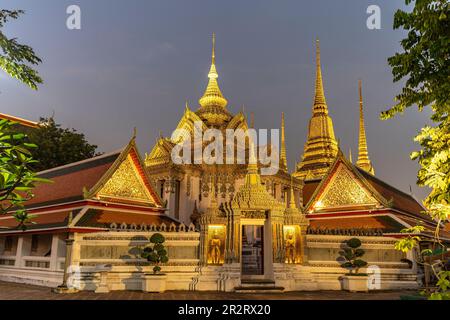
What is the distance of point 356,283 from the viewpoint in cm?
1388

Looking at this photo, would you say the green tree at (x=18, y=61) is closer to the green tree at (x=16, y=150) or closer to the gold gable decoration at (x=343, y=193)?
the green tree at (x=16, y=150)

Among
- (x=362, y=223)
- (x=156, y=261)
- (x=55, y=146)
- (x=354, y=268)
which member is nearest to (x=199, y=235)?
(x=156, y=261)

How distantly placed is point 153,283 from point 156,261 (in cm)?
71

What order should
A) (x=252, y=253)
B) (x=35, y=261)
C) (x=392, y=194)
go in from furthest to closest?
(x=252, y=253) → (x=392, y=194) → (x=35, y=261)

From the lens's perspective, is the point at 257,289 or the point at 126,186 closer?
the point at 257,289

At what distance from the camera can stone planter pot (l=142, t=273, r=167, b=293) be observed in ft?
41.4

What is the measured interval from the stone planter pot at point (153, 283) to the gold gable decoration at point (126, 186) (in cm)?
469

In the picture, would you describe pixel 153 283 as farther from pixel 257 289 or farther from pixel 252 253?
pixel 252 253

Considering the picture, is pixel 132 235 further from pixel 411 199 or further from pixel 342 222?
pixel 411 199

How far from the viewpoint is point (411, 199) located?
25.5 m

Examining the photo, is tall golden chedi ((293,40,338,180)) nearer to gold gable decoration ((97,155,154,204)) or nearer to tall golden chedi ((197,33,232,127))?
tall golden chedi ((197,33,232,127))
